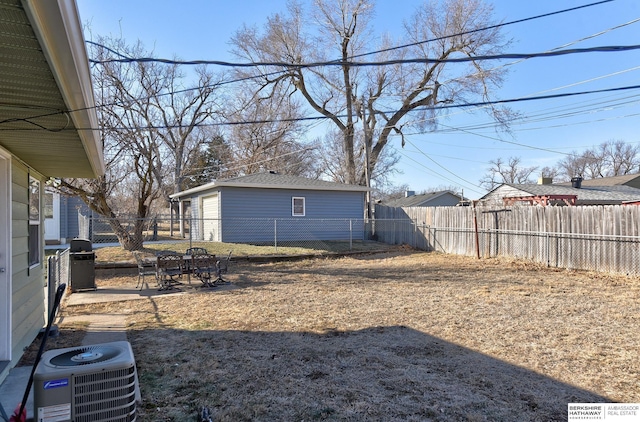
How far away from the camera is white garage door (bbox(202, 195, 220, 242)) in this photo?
17895mm

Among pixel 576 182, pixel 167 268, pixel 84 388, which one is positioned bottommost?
pixel 167 268

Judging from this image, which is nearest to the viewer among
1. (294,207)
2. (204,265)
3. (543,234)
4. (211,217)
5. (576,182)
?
(204,265)

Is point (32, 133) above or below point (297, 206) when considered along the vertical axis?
above

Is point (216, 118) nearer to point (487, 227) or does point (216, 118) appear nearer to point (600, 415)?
point (487, 227)

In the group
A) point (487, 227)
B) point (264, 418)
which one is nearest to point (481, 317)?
point (264, 418)

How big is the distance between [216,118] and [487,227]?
63.9 ft

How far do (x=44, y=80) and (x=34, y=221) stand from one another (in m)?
4.49

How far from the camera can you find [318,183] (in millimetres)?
20125

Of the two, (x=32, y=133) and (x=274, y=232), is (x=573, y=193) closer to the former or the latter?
(x=274, y=232)

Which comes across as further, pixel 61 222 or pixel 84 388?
pixel 61 222

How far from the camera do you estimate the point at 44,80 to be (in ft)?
8.38

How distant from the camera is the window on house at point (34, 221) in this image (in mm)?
5871

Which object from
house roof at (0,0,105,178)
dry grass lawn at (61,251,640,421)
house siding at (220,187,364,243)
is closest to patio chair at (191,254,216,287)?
dry grass lawn at (61,251,640,421)

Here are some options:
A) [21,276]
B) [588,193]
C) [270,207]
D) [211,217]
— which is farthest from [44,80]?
[588,193]
